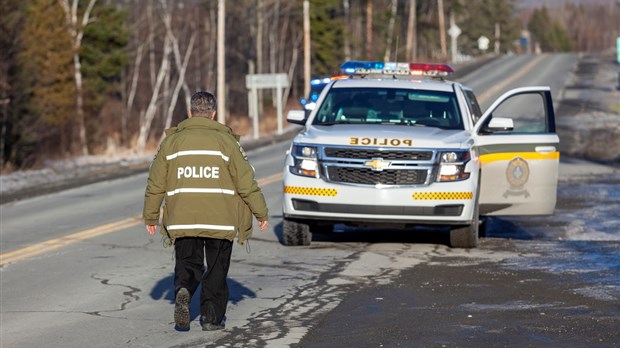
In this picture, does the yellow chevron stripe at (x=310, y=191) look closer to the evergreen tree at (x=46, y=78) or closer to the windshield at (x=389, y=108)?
the windshield at (x=389, y=108)

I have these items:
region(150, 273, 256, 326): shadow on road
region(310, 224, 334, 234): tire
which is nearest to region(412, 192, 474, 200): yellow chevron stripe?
Result: region(310, 224, 334, 234): tire

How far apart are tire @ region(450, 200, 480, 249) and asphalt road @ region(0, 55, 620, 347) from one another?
0.59 ft

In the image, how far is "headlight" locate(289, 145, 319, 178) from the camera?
1264cm

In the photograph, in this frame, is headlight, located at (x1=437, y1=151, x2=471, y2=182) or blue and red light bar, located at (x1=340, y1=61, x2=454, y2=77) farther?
blue and red light bar, located at (x1=340, y1=61, x2=454, y2=77)

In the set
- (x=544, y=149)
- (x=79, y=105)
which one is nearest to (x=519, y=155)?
(x=544, y=149)

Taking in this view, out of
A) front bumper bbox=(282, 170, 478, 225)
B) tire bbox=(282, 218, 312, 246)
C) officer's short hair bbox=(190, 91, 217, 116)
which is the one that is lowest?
tire bbox=(282, 218, 312, 246)

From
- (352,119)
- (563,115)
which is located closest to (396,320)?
(352,119)

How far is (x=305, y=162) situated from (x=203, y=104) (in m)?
4.63

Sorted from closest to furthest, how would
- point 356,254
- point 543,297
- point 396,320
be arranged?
point 396,320 → point 543,297 → point 356,254

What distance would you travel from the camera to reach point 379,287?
1036 centimetres

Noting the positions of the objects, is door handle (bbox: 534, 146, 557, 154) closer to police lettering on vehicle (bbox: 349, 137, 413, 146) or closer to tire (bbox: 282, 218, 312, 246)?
police lettering on vehicle (bbox: 349, 137, 413, 146)

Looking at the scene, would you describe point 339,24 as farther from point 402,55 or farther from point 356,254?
point 356,254

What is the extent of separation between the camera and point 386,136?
12539 mm

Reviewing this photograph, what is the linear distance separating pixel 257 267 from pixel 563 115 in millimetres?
36593
